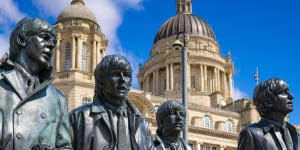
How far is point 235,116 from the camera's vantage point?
59.4 meters

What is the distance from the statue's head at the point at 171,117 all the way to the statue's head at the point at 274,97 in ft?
3.65

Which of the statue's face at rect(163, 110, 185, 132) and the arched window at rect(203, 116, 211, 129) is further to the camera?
the arched window at rect(203, 116, 211, 129)

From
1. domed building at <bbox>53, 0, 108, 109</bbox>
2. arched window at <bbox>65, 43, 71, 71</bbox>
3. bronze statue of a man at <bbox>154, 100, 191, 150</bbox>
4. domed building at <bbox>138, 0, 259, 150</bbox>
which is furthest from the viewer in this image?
domed building at <bbox>138, 0, 259, 150</bbox>

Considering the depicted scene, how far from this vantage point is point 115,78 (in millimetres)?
4996

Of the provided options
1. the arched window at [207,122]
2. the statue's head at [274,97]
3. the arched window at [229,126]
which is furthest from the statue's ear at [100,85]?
Answer: the arched window at [229,126]

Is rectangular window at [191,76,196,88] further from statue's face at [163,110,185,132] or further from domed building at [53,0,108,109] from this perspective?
statue's face at [163,110,185,132]

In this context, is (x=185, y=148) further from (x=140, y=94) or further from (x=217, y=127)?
(x=217, y=127)

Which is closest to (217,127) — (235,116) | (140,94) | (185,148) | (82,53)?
(235,116)

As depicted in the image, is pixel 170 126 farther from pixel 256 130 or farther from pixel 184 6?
pixel 184 6

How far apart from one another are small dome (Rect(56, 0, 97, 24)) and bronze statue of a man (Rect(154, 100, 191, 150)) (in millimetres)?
40882

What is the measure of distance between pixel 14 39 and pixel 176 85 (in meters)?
65.8

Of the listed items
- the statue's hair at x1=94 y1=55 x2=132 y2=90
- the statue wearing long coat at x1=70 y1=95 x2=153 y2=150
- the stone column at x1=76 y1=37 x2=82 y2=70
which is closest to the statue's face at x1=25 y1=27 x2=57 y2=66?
the statue's hair at x1=94 y1=55 x2=132 y2=90

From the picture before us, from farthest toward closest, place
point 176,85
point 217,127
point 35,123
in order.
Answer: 1. point 176,85
2. point 217,127
3. point 35,123

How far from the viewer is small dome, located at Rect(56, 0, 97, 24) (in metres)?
46.8
